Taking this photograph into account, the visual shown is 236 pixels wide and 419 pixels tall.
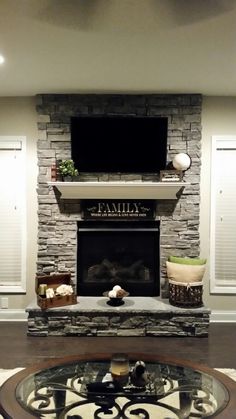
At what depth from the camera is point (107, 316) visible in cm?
471

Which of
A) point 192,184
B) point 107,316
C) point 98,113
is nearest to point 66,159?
point 98,113

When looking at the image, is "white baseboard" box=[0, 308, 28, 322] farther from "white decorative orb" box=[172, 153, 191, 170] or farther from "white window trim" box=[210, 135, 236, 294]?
"white decorative orb" box=[172, 153, 191, 170]

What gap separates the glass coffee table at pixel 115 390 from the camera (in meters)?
2.39

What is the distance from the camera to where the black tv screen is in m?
4.98

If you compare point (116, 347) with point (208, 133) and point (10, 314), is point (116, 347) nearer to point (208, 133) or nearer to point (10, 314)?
point (10, 314)

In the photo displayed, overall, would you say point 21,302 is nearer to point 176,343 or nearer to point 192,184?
point 176,343

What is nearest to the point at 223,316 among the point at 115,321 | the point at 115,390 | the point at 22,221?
the point at 115,321

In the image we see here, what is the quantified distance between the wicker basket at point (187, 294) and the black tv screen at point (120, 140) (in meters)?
1.33

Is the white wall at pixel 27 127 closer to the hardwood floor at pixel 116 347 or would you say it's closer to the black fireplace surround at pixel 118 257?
the black fireplace surround at pixel 118 257

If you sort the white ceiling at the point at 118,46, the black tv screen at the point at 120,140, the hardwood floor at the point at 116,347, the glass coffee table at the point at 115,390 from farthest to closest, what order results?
the black tv screen at the point at 120,140 < the hardwood floor at the point at 116,347 < the white ceiling at the point at 118,46 < the glass coffee table at the point at 115,390

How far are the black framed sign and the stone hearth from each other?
3.42ft

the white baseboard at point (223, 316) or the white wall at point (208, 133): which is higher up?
the white wall at point (208, 133)

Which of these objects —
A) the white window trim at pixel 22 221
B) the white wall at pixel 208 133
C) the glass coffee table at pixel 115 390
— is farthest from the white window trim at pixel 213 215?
the glass coffee table at pixel 115 390

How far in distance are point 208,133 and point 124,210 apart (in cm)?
131
